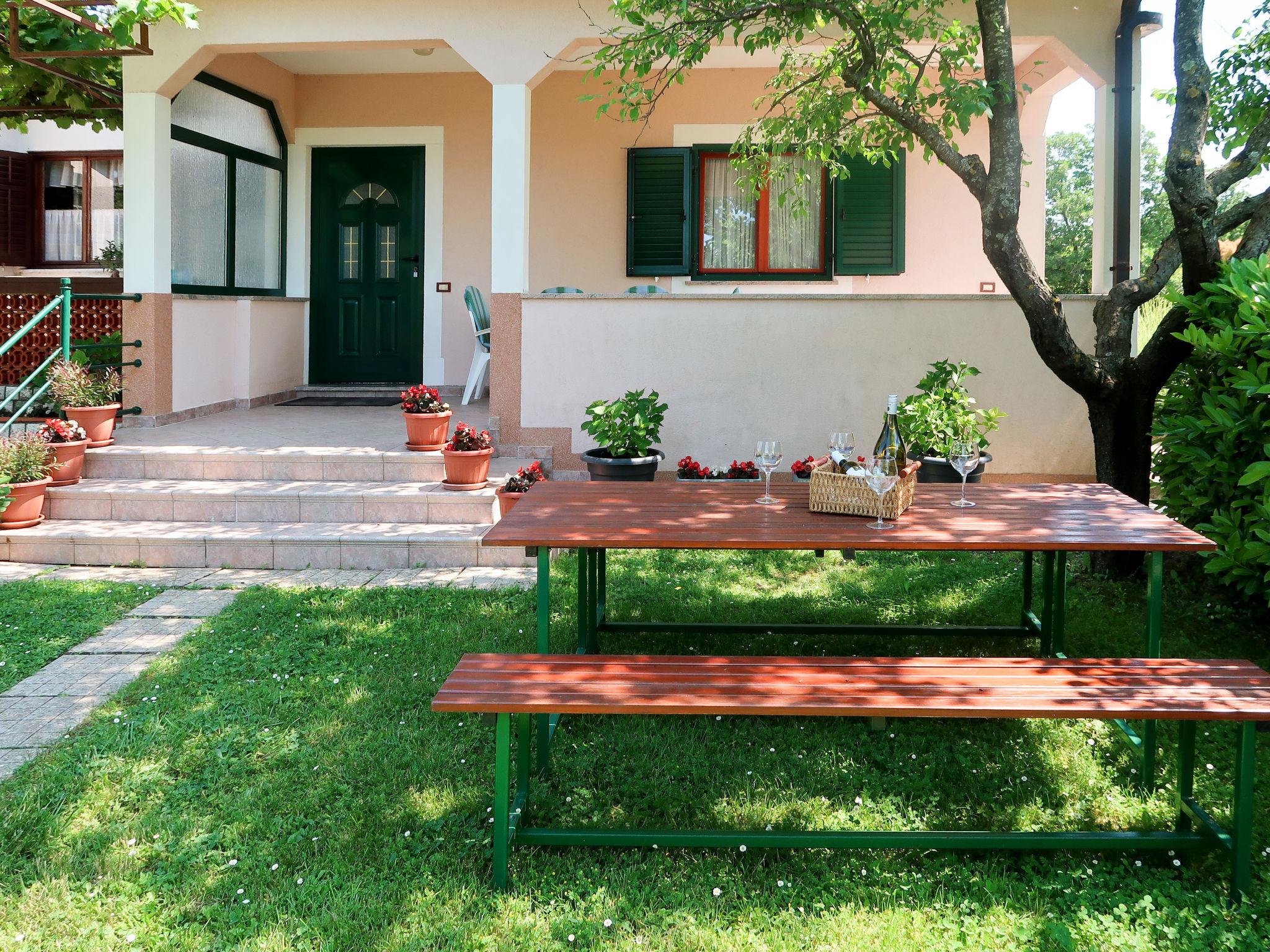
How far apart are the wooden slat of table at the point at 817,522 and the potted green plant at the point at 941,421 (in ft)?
7.22

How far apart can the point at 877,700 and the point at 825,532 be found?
30.5 inches

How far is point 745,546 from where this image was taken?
11.0ft

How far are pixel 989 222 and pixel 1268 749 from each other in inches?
101

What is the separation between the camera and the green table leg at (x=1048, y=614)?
4.19 meters

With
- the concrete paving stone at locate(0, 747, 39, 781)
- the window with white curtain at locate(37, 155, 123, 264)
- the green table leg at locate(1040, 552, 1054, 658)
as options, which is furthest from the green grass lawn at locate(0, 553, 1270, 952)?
the window with white curtain at locate(37, 155, 123, 264)

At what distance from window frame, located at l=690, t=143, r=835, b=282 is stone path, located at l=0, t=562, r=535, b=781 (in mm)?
4432

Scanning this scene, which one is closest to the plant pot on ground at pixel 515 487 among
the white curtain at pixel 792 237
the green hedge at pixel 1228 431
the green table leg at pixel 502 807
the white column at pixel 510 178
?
the white column at pixel 510 178

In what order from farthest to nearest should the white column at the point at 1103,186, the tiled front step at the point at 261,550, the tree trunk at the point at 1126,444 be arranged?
the white column at the point at 1103,186 < the tiled front step at the point at 261,550 < the tree trunk at the point at 1126,444

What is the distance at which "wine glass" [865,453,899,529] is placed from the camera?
351 centimetres

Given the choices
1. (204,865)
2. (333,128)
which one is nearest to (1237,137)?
(204,865)

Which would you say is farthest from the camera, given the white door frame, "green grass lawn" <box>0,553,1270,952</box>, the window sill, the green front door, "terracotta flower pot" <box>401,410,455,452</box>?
the green front door

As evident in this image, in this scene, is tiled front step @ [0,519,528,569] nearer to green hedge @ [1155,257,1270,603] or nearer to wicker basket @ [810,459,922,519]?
wicker basket @ [810,459,922,519]

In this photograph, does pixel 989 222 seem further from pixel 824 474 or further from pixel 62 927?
pixel 62 927

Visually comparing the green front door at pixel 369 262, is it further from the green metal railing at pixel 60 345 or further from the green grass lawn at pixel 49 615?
the green grass lawn at pixel 49 615
